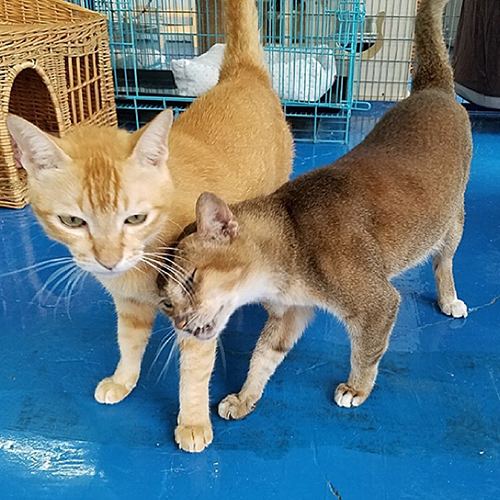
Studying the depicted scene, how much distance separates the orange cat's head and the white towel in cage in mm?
2181

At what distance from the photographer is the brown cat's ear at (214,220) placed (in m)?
1.08

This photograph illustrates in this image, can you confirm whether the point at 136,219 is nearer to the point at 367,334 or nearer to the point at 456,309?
the point at 367,334

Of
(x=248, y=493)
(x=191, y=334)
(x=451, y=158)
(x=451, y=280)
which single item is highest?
(x=451, y=158)

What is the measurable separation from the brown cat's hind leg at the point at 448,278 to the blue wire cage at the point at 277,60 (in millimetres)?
1497

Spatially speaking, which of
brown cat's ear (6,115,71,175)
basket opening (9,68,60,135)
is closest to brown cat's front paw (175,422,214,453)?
brown cat's ear (6,115,71,175)

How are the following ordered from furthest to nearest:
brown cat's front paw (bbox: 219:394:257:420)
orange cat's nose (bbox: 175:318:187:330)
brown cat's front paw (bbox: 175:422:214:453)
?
brown cat's front paw (bbox: 219:394:257:420) < brown cat's front paw (bbox: 175:422:214:453) < orange cat's nose (bbox: 175:318:187:330)

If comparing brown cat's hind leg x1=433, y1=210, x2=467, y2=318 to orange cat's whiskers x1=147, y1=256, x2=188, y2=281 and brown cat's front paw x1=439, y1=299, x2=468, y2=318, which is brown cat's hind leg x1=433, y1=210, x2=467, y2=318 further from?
orange cat's whiskers x1=147, y1=256, x2=188, y2=281

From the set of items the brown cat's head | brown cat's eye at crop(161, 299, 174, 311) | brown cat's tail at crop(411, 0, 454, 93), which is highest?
brown cat's tail at crop(411, 0, 454, 93)

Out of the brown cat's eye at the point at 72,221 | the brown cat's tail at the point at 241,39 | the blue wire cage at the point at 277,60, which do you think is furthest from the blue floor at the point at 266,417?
the blue wire cage at the point at 277,60

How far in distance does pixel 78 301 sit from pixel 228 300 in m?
0.80

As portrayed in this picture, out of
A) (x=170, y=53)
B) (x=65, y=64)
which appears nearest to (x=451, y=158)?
(x=65, y=64)

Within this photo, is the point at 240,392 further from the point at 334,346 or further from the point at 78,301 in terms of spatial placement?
the point at 78,301

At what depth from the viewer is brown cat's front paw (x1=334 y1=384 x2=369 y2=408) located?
53.4 inches

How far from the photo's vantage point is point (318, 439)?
4.18ft
